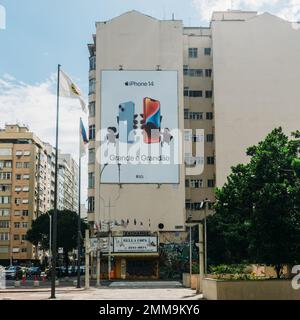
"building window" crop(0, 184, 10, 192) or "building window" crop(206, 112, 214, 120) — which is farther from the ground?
"building window" crop(206, 112, 214, 120)

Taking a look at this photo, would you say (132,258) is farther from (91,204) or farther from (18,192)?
(18,192)

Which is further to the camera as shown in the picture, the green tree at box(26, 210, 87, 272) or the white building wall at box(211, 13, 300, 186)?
the green tree at box(26, 210, 87, 272)

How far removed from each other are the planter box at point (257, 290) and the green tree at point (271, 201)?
1.41 metres

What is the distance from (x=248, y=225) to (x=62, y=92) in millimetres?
11919

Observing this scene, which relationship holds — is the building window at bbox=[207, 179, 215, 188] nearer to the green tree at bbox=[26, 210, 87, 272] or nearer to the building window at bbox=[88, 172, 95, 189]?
the building window at bbox=[88, 172, 95, 189]

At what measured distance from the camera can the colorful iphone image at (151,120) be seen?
68819mm

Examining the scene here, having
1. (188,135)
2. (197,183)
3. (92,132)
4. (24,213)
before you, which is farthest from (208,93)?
(24,213)

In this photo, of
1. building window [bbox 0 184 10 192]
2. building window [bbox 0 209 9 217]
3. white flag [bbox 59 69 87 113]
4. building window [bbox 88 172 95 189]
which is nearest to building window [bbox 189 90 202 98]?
building window [bbox 88 172 95 189]

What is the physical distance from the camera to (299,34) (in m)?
75.3

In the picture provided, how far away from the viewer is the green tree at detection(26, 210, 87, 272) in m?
81.3

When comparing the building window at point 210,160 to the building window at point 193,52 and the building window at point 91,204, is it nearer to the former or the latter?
the building window at point 193,52

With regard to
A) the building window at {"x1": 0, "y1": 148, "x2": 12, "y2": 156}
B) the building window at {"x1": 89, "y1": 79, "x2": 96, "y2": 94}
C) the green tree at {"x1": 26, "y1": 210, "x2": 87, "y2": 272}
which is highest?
the building window at {"x1": 89, "y1": 79, "x2": 96, "y2": 94}

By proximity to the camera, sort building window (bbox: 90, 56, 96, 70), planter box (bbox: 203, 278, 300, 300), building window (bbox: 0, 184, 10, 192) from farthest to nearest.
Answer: building window (bbox: 0, 184, 10, 192) → building window (bbox: 90, 56, 96, 70) → planter box (bbox: 203, 278, 300, 300)
